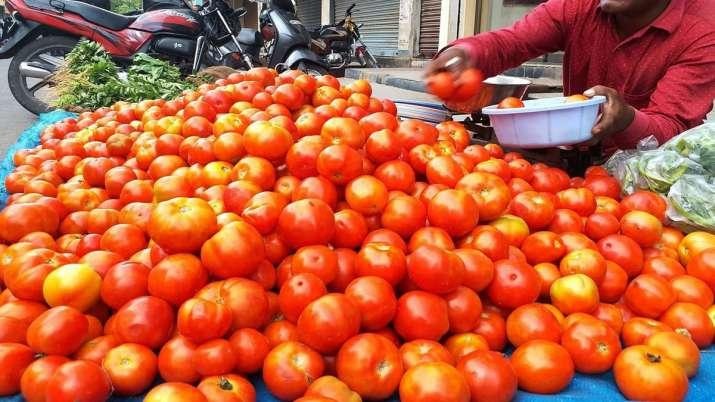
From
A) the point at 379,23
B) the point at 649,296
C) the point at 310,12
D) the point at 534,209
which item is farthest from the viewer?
the point at 310,12

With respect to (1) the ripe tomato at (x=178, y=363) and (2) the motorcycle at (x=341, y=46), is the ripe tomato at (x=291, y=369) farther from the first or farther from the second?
(2) the motorcycle at (x=341, y=46)

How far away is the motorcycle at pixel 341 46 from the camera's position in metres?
12.1

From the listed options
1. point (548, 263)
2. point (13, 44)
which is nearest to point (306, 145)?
point (548, 263)

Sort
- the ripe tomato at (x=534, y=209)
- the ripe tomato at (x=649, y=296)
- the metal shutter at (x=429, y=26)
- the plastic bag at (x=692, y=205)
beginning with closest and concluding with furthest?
the ripe tomato at (x=649, y=296) → the ripe tomato at (x=534, y=209) → the plastic bag at (x=692, y=205) → the metal shutter at (x=429, y=26)

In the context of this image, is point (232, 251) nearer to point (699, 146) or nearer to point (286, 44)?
point (699, 146)

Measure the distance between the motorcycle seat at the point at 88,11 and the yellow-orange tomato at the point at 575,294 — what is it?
6.87 metres

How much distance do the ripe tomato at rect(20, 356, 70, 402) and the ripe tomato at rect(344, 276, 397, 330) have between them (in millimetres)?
709

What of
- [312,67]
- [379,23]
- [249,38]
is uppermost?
[249,38]

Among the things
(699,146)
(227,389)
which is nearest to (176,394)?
(227,389)

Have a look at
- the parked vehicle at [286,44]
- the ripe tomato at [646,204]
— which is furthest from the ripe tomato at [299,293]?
the parked vehicle at [286,44]

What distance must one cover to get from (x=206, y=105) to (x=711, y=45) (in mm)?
2399

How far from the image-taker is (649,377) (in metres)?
1.23

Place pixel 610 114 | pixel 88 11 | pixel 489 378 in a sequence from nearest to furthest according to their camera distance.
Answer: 1. pixel 489 378
2. pixel 610 114
3. pixel 88 11

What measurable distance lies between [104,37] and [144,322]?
6497 mm
